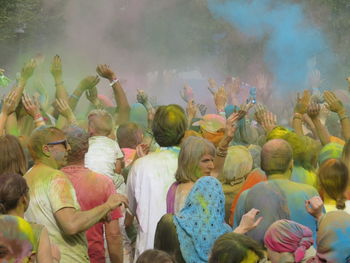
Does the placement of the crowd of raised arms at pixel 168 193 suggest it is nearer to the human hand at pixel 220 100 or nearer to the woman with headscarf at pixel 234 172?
the woman with headscarf at pixel 234 172

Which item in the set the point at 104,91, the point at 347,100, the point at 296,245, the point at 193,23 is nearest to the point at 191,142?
the point at 296,245

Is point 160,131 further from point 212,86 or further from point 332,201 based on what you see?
point 212,86

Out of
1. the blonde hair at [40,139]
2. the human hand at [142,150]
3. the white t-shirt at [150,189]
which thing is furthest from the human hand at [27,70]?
the blonde hair at [40,139]

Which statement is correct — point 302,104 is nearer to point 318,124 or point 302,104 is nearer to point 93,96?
point 318,124

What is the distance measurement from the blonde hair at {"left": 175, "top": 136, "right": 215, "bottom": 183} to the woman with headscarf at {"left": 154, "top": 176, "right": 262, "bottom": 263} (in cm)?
71

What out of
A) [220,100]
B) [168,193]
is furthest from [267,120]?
[168,193]

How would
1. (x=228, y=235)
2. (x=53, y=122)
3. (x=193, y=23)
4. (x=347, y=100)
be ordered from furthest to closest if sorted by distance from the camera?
1. (x=193, y=23)
2. (x=347, y=100)
3. (x=53, y=122)
4. (x=228, y=235)

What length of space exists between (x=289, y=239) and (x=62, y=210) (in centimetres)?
154

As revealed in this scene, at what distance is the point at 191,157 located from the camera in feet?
21.2

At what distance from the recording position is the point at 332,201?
6.61m

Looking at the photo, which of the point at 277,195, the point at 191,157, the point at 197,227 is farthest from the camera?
the point at 277,195

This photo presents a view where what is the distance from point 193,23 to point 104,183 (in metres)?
26.6

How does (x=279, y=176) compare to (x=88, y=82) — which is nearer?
(x=279, y=176)

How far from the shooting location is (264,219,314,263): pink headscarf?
17.3 ft
